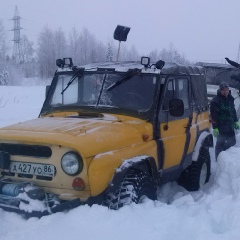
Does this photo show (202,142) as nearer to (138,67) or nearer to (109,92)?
(138,67)

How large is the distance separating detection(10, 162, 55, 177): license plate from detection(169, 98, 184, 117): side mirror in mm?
1774

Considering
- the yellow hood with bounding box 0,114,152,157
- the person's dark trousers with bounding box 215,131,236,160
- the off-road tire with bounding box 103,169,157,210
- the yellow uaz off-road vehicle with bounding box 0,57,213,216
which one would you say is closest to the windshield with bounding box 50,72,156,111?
the yellow uaz off-road vehicle with bounding box 0,57,213,216

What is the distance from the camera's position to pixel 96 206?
11.8 ft

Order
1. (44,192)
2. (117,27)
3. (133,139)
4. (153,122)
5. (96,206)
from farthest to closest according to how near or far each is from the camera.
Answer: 1. (117,27)
2. (153,122)
3. (133,139)
4. (44,192)
5. (96,206)

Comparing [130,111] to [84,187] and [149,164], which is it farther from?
[84,187]

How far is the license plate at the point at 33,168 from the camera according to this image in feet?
12.6

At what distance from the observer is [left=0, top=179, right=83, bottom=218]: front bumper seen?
144 inches

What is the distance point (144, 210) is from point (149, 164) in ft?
2.67

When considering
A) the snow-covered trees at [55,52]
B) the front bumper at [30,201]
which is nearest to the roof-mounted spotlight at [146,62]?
the front bumper at [30,201]

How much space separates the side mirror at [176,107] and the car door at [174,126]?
0.16m

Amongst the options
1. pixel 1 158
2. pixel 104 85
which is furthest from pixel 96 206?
pixel 104 85

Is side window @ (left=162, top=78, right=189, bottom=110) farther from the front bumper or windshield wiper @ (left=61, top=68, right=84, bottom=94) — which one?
the front bumper

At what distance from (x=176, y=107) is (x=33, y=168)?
193 centimetres

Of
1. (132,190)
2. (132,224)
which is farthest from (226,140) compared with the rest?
(132,224)
